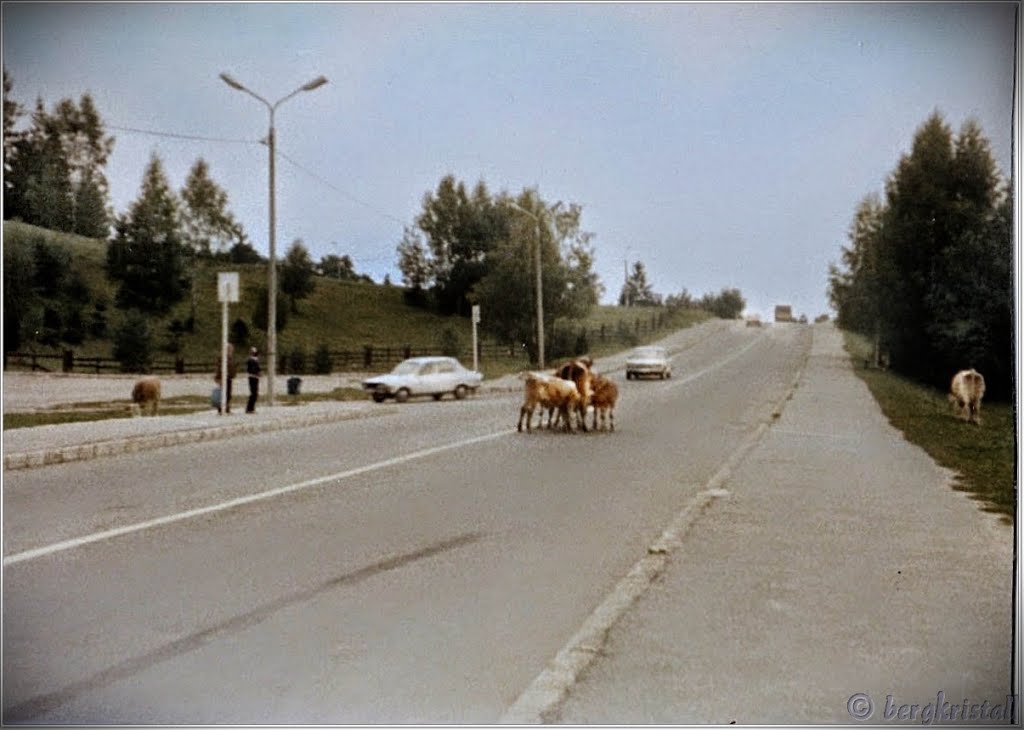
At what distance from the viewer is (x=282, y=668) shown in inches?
163

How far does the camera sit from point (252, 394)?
17.0 m

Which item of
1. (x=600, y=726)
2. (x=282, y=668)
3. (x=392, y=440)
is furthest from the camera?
(x=392, y=440)

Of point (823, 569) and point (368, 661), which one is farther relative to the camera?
point (823, 569)

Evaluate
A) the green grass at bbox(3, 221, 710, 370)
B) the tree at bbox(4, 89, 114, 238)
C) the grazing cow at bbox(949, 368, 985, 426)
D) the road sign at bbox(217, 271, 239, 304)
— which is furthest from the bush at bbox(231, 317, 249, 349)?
the grazing cow at bbox(949, 368, 985, 426)

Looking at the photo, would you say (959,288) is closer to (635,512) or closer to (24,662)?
(635,512)

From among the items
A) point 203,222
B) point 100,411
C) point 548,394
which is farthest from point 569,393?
point 203,222

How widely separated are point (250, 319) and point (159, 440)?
13.2ft

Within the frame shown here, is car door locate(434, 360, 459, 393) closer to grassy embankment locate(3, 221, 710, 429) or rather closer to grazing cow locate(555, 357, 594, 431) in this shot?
grassy embankment locate(3, 221, 710, 429)

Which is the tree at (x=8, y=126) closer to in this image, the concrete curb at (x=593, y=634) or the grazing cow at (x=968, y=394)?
the concrete curb at (x=593, y=634)

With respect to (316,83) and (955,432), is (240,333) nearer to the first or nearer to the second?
(316,83)

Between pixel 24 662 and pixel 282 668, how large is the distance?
1.26 metres

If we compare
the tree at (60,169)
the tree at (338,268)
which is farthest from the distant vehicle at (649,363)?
the tree at (60,169)

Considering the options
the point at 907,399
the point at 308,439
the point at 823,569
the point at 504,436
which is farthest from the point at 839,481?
the point at 308,439

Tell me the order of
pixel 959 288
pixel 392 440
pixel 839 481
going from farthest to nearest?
pixel 392 440 → pixel 839 481 → pixel 959 288
